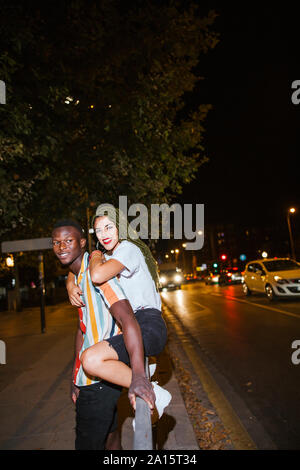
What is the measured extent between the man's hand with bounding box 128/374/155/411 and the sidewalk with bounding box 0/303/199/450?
1.91 m

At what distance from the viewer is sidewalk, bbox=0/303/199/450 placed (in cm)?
350

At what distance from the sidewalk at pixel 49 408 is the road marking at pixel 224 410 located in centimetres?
46

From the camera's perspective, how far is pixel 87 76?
7.88m

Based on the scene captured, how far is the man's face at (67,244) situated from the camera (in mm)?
2531

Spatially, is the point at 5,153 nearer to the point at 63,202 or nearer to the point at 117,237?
the point at 63,202

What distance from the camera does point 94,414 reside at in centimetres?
214

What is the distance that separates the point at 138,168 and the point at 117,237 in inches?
252

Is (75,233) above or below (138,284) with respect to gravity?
above

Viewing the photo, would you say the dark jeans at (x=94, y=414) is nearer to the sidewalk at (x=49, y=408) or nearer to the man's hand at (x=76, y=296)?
the man's hand at (x=76, y=296)
